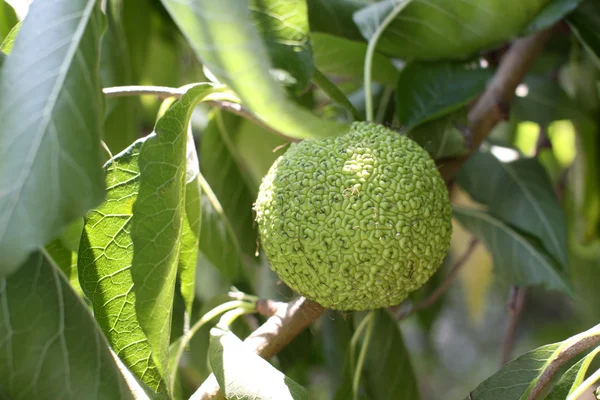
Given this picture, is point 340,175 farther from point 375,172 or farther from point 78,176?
point 78,176

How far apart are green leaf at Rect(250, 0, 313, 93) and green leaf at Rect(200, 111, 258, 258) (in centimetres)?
32

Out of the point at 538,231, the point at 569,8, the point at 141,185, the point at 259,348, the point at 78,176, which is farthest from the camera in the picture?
the point at 538,231

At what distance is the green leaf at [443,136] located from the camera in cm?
88

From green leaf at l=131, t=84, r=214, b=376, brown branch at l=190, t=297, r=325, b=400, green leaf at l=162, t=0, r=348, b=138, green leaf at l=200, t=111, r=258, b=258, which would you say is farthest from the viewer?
green leaf at l=200, t=111, r=258, b=258

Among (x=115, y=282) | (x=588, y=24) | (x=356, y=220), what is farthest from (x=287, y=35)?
(x=588, y=24)

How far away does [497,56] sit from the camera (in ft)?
3.60

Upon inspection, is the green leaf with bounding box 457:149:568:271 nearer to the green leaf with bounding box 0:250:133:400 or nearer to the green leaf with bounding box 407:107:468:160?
the green leaf with bounding box 407:107:468:160

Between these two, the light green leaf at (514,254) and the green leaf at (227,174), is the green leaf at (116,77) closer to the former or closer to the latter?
the green leaf at (227,174)

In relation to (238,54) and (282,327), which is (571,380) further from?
(238,54)

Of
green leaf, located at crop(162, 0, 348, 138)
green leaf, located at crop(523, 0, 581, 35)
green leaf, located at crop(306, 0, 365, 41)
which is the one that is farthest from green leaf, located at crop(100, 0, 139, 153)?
green leaf, located at crop(523, 0, 581, 35)

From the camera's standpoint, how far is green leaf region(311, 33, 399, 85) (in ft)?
2.94

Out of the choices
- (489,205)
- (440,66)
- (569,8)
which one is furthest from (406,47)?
(489,205)

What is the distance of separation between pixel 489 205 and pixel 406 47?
333 millimetres

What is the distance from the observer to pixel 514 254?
96cm
